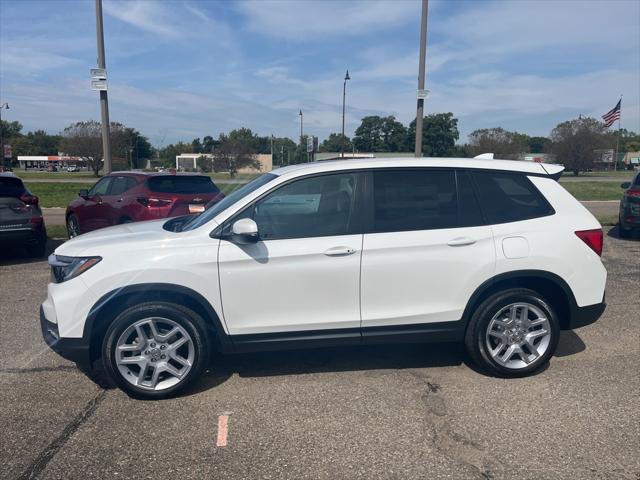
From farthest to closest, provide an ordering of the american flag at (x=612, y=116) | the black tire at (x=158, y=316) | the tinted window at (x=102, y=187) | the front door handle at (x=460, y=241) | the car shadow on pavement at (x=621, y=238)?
1. the american flag at (x=612, y=116)
2. the car shadow on pavement at (x=621, y=238)
3. the tinted window at (x=102, y=187)
4. the front door handle at (x=460, y=241)
5. the black tire at (x=158, y=316)

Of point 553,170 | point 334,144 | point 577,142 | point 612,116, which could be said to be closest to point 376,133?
point 334,144

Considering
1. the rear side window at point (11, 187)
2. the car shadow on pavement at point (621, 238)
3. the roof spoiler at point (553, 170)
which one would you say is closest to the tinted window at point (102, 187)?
the rear side window at point (11, 187)

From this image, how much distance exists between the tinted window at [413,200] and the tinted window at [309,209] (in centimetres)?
23

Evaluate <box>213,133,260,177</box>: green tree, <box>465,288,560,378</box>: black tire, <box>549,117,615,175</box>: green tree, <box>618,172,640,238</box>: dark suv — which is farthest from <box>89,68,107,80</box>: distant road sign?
<box>549,117,615,175</box>: green tree

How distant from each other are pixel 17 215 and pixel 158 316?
19.5 ft

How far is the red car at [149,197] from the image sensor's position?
862cm

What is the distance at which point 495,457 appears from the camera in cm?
311

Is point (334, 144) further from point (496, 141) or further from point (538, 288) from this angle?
point (538, 288)

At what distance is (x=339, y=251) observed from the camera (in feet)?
12.7

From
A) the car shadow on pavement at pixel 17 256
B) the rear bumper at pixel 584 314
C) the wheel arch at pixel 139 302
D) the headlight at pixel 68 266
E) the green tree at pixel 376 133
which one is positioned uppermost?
the green tree at pixel 376 133

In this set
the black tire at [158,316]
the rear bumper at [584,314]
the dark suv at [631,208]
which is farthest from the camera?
the dark suv at [631,208]

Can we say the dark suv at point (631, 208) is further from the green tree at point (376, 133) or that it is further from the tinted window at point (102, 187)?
the green tree at point (376, 133)

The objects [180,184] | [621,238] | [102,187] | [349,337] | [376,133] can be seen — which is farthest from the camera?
[376,133]

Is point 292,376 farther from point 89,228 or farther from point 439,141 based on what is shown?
point 439,141
